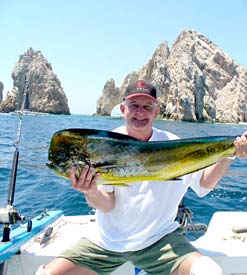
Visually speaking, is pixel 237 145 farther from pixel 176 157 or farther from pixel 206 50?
pixel 206 50

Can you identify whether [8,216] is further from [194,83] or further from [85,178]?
[194,83]

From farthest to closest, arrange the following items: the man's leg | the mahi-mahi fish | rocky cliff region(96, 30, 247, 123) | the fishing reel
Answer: rocky cliff region(96, 30, 247, 123) < the fishing reel < the man's leg < the mahi-mahi fish

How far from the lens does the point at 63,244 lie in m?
3.37

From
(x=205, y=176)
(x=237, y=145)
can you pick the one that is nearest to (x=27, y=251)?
(x=205, y=176)

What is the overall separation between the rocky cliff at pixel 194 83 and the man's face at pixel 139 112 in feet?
253

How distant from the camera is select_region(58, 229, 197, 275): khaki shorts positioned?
2.67 m

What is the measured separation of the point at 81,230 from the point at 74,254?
106 cm

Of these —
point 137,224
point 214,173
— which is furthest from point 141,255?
point 214,173

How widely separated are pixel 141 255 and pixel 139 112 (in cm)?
109

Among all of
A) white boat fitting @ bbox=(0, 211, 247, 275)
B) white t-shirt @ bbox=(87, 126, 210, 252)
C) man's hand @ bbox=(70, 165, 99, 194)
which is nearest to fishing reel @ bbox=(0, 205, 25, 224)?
white boat fitting @ bbox=(0, 211, 247, 275)

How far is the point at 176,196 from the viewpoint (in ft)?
9.41

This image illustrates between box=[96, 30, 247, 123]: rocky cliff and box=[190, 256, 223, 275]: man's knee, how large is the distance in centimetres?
7737

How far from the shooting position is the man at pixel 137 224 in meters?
2.71

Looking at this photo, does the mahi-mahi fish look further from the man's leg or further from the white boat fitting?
the white boat fitting
